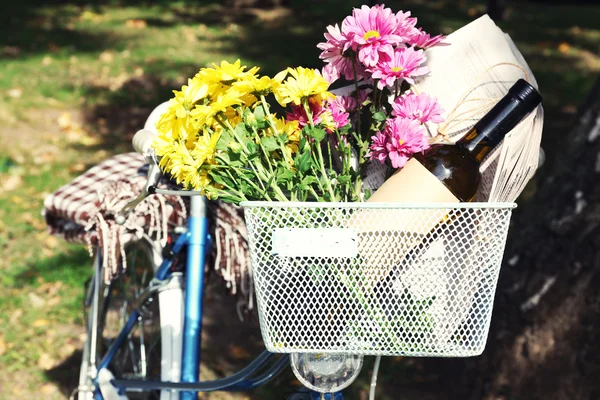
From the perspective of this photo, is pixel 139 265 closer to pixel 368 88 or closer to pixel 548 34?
pixel 368 88

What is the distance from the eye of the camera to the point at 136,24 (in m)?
10.6

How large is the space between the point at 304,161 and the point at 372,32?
27 cm

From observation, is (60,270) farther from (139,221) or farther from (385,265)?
(385,265)

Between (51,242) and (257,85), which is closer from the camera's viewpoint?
(257,85)

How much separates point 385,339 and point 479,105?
526mm

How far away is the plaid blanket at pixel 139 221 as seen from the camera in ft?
7.93

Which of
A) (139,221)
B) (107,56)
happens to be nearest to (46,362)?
(139,221)

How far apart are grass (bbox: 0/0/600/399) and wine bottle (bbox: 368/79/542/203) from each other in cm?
230

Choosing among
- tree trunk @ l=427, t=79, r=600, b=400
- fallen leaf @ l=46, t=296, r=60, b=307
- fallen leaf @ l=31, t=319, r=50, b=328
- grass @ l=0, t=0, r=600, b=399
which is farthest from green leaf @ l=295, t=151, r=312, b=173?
fallen leaf @ l=46, t=296, r=60, b=307

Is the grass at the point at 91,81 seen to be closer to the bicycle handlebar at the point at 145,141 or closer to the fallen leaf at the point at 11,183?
the fallen leaf at the point at 11,183

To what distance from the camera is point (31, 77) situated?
8.09m

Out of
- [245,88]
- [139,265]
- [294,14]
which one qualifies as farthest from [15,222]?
[294,14]

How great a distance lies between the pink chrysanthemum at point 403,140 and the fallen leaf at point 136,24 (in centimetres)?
965

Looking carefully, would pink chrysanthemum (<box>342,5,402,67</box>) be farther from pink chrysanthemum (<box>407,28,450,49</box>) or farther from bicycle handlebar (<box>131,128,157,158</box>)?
bicycle handlebar (<box>131,128,157,158</box>)
